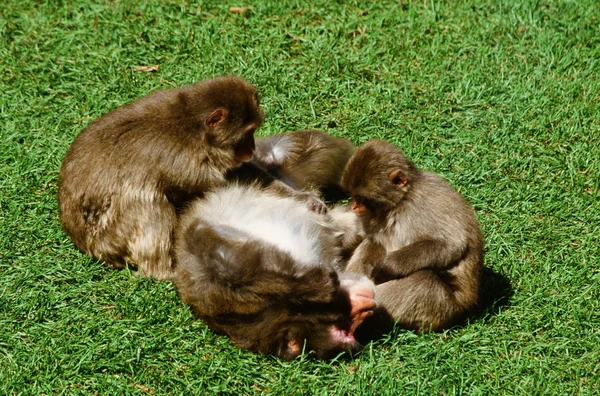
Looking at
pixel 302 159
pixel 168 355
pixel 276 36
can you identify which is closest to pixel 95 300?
pixel 168 355

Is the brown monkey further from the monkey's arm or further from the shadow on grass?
the shadow on grass

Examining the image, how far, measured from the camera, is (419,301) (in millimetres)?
5547

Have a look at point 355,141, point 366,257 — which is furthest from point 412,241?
point 355,141

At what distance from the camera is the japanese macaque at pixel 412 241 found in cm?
559

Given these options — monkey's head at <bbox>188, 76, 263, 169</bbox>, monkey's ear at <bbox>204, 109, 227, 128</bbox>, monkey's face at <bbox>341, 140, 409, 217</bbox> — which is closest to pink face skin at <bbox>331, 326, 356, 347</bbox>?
monkey's face at <bbox>341, 140, 409, 217</bbox>

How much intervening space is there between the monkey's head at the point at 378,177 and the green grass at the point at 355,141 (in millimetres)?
996

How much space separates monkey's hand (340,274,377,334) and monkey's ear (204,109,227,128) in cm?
159

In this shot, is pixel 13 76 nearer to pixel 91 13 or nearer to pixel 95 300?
pixel 91 13

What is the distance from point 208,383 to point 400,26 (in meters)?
4.76

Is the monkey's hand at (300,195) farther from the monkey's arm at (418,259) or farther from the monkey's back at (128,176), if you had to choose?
the monkey's arm at (418,259)

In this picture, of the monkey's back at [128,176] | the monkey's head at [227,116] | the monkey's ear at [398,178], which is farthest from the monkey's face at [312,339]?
the monkey's head at [227,116]

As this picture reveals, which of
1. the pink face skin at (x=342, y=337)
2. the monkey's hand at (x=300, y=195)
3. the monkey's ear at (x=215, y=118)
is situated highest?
the monkey's ear at (x=215, y=118)

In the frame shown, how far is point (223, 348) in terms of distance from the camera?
5.50 meters

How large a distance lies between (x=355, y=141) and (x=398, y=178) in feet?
5.45
